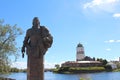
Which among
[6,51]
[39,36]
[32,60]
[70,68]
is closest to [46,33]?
[39,36]

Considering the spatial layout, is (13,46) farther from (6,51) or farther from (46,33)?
(46,33)

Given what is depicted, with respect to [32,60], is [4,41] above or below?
above

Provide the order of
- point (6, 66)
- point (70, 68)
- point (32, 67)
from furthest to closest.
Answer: point (70, 68) < point (6, 66) < point (32, 67)

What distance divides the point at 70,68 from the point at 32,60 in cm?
17195

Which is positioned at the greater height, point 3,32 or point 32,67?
point 3,32

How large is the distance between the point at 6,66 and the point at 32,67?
17.0 m

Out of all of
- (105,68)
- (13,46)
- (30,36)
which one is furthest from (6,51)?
(105,68)

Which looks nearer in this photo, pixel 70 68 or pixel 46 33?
pixel 46 33

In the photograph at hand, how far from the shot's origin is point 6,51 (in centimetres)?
2920

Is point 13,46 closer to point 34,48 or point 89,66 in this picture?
point 34,48

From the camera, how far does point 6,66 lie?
2917cm

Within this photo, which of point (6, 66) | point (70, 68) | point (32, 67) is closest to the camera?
point (32, 67)

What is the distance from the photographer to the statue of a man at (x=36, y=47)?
12633 mm

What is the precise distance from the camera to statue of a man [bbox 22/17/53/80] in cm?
1263
